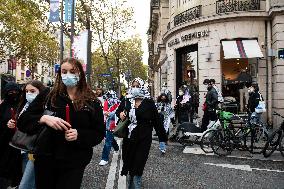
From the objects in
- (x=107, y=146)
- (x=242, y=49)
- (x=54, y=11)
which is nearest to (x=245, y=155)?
(x=107, y=146)

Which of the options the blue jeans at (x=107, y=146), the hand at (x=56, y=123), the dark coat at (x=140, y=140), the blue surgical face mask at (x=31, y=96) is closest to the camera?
the hand at (x=56, y=123)

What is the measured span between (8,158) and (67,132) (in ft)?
7.23

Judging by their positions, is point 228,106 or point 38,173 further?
point 228,106

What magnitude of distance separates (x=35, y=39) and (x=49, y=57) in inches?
681

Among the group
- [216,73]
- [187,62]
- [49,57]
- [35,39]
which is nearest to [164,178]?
[216,73]

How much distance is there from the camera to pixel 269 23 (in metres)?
18.8

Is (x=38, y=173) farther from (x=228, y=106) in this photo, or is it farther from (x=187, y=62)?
(x=187, y=62)

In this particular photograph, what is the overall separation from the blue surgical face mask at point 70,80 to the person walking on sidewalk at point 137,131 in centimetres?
259

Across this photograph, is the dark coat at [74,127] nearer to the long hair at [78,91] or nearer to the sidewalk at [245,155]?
the long hair at [78,91]

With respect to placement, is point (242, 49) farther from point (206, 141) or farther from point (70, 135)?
point (70, 135)

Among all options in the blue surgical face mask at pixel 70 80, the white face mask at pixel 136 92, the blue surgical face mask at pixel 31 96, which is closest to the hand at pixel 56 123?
the blue surgical face mask at pixel 70 80

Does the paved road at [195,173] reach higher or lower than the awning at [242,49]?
lower

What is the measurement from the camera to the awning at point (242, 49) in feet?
59.9

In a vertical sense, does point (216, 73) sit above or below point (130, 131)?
above
